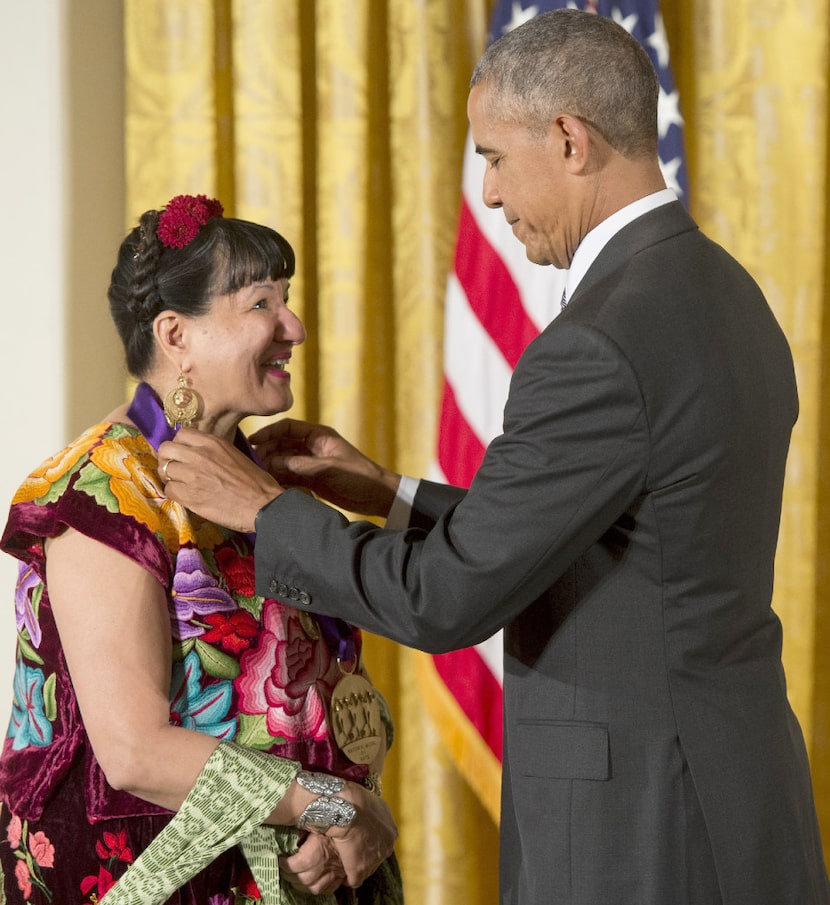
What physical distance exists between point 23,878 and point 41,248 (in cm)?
137

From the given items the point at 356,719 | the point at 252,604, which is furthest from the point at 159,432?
the point at 356,719

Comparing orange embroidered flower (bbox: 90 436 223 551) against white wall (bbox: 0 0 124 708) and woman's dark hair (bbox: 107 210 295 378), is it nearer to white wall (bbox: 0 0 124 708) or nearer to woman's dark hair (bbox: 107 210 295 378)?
woman's dark hair (bbox: 107 210 295 378)

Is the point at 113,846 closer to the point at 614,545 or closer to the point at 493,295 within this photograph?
the point at 614,545

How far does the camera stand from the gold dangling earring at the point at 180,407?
1.70 m

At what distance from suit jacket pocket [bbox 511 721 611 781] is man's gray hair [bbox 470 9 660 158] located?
0.74 metres

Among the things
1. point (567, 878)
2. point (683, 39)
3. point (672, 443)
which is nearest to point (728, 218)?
point (683, 39)

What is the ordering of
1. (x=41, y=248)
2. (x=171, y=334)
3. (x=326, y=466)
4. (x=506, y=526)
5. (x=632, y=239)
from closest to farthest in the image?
(x=506, y=526) → (x=632, y=239) → (x=171, y=334) → (x=326, y=466) → (x=41, y=248)

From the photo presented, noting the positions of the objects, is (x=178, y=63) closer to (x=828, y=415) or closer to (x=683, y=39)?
(x=683, y=39)

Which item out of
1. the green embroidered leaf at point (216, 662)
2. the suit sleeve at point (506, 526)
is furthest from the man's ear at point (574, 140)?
the green embroidered leaf at point (216, 662)

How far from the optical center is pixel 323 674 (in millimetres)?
1731

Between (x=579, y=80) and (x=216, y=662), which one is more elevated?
(x=579, y=80)

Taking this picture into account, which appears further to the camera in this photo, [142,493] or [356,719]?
[356,719]

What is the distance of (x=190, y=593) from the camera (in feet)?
5.20

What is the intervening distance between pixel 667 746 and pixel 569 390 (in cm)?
45
